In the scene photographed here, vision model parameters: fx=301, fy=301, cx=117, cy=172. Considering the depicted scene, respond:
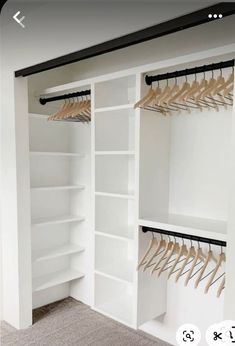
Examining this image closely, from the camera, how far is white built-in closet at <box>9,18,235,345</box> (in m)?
1.75

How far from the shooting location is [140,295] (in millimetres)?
1822

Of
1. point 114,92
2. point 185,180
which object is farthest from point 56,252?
point 114,92

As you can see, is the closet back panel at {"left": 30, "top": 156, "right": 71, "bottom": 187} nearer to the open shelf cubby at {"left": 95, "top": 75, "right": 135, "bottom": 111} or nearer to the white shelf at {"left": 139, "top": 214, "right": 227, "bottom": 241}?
the open shelf cubby at {"left": 95, "top": 75, "right": 135, "bottom": 111}

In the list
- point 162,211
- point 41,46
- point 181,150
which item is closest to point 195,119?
point 181,150

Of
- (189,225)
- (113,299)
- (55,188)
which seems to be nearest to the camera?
(189,225)

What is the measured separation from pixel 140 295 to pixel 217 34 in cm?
158

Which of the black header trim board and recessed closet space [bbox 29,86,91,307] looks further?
recessed closet space [bbox 29,86,91,307]

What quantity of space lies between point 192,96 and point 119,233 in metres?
0.98

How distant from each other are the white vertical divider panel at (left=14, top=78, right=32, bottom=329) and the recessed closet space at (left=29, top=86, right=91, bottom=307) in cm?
16

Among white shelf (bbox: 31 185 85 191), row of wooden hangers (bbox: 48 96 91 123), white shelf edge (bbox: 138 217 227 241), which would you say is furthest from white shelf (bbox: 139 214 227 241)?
row of wooden hangers (bbox: 48 96 91 123)

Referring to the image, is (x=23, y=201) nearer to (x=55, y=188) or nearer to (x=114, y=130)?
(x=55, y=188)

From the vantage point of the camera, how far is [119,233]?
2.00m

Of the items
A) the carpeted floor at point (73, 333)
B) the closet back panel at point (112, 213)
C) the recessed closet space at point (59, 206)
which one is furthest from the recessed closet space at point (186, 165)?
the carpeted floor at point (73, 333)

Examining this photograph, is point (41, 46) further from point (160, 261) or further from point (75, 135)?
point (160, 261)
